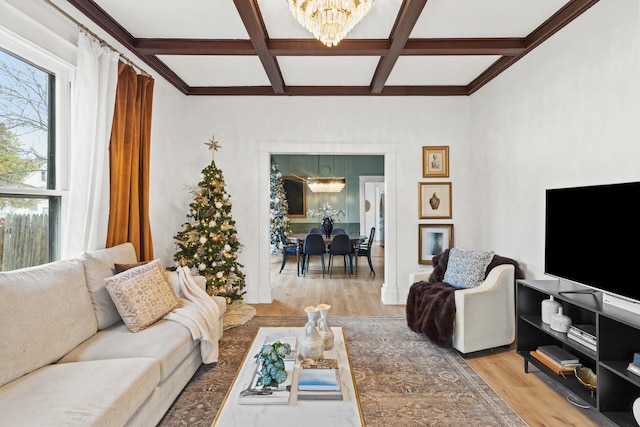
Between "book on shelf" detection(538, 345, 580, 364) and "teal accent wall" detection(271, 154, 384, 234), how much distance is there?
680 cm

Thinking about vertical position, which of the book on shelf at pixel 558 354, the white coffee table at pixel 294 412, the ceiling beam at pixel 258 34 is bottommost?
the book on shelf at pixel 558 354

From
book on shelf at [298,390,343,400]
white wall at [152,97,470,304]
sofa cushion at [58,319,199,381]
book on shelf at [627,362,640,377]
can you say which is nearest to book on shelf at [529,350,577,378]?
book on shelf at [627,362,640,377]

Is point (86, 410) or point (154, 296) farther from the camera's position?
point (154, 296)

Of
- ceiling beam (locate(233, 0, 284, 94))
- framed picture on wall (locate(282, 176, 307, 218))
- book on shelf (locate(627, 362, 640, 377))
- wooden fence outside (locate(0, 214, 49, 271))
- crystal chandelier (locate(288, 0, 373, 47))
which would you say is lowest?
book on shelf (locate(627, 362, 640, 377))

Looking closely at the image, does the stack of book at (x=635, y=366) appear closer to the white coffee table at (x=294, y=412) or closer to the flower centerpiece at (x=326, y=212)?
the white coffee table at (x=294, y=412)

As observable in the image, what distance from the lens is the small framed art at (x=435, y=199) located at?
4.52m

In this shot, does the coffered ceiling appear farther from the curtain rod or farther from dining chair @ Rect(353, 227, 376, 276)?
dining chair @ Rect(353, 227, 376, 276)

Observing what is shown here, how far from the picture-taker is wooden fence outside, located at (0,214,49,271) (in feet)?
7.13

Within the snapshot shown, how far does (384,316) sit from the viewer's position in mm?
4020

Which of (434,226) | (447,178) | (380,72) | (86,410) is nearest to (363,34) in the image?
(380,72)

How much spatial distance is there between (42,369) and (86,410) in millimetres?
573

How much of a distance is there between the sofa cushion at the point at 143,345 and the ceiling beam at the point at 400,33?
2836 millimetres

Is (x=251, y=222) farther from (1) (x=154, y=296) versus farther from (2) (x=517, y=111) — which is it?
(2) (x=517, y=111)

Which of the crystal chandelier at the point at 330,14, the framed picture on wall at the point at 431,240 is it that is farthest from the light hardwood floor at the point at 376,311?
the crystal chandelier at the point at 330,14
